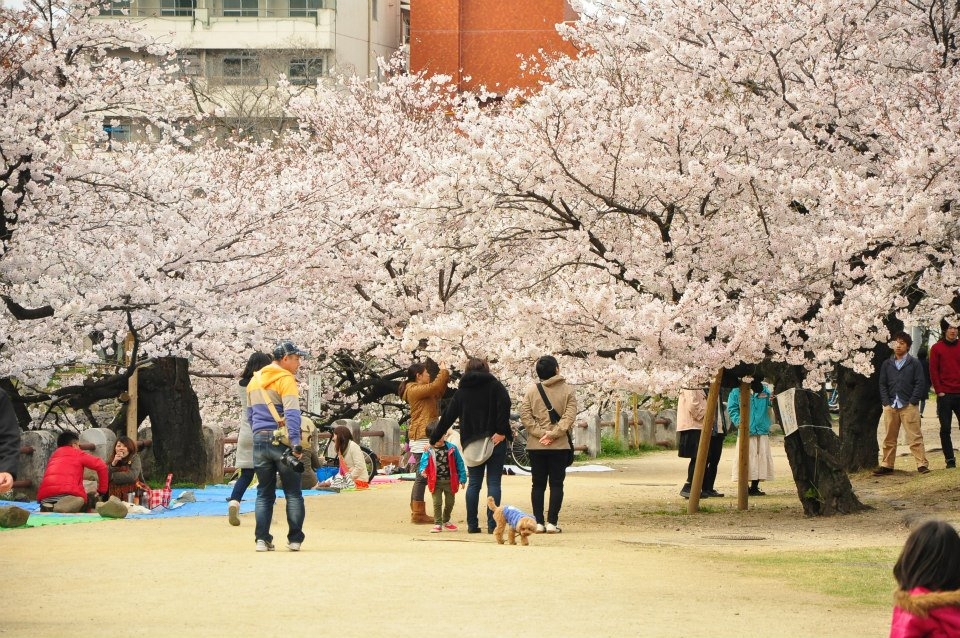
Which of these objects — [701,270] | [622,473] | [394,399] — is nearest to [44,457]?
[701,270]

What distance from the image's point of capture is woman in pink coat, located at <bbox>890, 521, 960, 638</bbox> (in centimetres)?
458

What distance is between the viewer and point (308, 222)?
2133 centimetres

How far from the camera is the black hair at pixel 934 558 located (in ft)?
15.2

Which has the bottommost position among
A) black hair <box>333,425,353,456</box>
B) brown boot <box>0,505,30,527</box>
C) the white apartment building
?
brown boot <box>0,505,30,527</box>

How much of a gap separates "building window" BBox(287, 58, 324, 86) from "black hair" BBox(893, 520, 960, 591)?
1858 inches

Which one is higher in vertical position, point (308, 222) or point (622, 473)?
point (308, 222)

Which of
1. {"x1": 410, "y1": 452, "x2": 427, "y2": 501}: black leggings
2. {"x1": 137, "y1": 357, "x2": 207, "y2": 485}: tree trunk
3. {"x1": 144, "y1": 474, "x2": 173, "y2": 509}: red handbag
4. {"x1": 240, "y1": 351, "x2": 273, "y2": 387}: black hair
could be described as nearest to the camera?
{"x1": 240, "y1": 351, "x2": 273, "y2": 387}: black hair

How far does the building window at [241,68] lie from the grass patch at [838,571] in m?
41.1

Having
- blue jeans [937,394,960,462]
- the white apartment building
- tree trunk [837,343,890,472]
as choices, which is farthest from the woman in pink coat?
the white apartment building

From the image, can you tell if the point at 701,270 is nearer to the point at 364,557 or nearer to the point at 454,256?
the point at 454,256

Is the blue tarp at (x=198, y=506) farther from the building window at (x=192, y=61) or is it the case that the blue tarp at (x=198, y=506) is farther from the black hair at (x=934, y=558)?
the building window at (x=192, y=61)

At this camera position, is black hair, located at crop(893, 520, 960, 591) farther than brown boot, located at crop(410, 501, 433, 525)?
No

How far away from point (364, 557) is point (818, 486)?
6.14 metres

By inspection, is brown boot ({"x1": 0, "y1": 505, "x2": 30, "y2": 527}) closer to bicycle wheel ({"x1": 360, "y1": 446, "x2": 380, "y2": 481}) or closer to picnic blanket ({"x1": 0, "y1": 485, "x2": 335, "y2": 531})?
picnic blanket ({"x1": 0, "y1": 485, "x2": 335, "y2": 531})
